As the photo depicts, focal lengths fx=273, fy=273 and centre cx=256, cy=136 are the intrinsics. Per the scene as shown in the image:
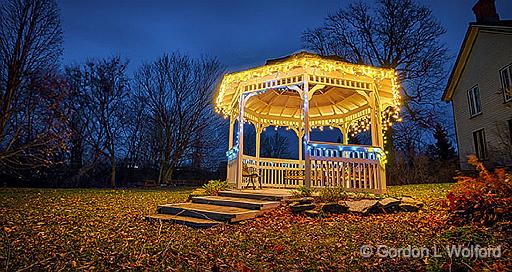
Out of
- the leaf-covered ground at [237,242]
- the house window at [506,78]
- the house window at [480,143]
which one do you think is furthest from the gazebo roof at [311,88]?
the house window at [480,143]

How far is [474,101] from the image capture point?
44.7 feet

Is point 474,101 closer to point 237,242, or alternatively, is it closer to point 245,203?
point 245,203

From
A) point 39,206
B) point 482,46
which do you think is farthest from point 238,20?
point 39,206

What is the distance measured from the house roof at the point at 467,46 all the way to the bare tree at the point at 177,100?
1443 cm

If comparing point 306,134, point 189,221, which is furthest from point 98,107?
point 189,221

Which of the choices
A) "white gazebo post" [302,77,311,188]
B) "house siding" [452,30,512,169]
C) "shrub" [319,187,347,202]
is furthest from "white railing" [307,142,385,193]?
"house siding" [452,30,512,169]

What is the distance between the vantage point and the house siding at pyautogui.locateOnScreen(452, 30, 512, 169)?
37.8 feet

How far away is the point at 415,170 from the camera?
14.4 metres

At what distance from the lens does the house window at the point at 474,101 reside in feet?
43.9

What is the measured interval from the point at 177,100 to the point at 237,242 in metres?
16.3

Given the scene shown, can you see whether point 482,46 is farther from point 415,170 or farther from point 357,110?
point 357,110

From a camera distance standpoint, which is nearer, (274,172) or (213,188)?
(213,188)

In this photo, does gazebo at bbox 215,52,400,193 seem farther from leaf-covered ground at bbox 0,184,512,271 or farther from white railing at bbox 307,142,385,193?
leaf-covered ground at bbox 0,184,512,271

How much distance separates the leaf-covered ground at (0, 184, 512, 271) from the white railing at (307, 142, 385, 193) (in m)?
1.93
